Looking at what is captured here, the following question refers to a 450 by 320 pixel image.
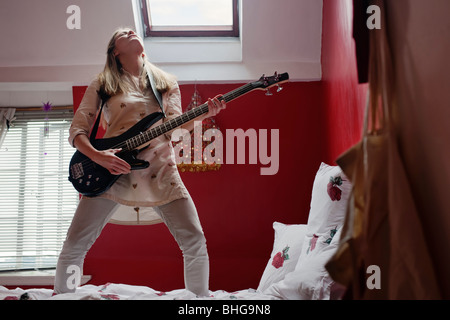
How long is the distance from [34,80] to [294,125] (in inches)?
78.3

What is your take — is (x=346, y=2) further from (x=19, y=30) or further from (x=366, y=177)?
(x=19, y=30)

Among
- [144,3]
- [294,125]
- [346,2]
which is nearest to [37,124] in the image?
[144,3]

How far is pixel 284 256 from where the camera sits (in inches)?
81.0

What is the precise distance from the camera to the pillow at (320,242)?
140 cm

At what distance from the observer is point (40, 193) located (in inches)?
145

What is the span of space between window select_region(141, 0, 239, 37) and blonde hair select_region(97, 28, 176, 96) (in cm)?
128

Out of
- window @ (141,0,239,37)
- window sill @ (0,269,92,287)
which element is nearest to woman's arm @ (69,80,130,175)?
window @ (141,0,239,37)

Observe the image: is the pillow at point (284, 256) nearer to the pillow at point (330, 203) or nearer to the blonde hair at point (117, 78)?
the pillow at point (330, 203)

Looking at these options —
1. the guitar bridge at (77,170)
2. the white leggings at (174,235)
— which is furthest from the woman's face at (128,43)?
the white leggings at (174,235)

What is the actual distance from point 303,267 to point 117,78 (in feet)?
3.93

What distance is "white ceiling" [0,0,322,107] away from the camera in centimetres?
299

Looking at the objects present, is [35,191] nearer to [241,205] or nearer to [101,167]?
[241,205]

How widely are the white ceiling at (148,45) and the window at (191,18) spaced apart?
102mm

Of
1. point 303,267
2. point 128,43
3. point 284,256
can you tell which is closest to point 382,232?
point 303,267
